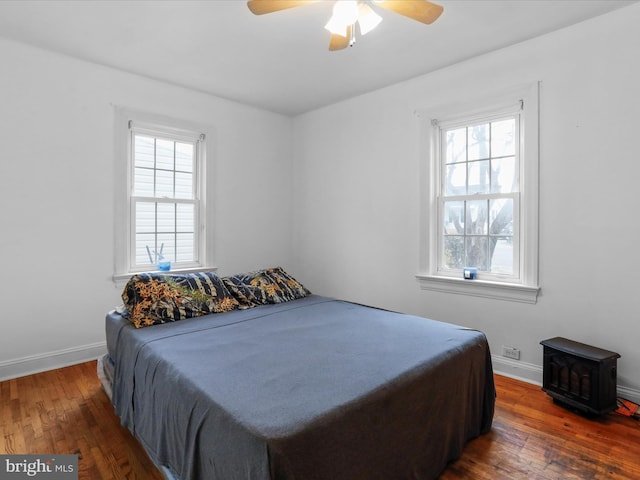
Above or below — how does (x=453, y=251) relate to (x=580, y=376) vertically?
above

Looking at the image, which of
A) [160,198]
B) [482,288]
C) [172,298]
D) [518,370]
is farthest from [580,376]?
[160,198]

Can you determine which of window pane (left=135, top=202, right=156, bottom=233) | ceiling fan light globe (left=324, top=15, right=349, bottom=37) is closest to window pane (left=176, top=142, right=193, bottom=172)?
window pane (left=135, top=202, right=156, bottom=233)

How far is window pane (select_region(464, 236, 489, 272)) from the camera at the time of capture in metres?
3.19

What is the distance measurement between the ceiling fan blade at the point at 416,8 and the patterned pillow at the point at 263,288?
2.17m

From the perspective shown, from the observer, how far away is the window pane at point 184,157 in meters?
3.86

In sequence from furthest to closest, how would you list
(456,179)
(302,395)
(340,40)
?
(456,179) → (340,40) → (302,395)

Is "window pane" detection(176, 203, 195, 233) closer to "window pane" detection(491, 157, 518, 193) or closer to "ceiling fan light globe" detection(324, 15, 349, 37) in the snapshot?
"ceiling fan light globe" detection(324, 15, 349, 37)

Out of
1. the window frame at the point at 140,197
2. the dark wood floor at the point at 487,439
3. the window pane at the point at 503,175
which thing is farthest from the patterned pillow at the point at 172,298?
the window pane at the point at 503,175

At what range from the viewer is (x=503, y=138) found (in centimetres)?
308

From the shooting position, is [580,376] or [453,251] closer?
[580,376]

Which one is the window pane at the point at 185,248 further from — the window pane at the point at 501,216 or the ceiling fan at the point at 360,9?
the window pane at the point at 501,216

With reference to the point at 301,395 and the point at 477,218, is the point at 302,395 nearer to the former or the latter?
the point at 301,395

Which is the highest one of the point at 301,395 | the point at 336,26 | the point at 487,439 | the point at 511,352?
the point at 336,26

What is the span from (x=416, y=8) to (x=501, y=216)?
6.25ft
